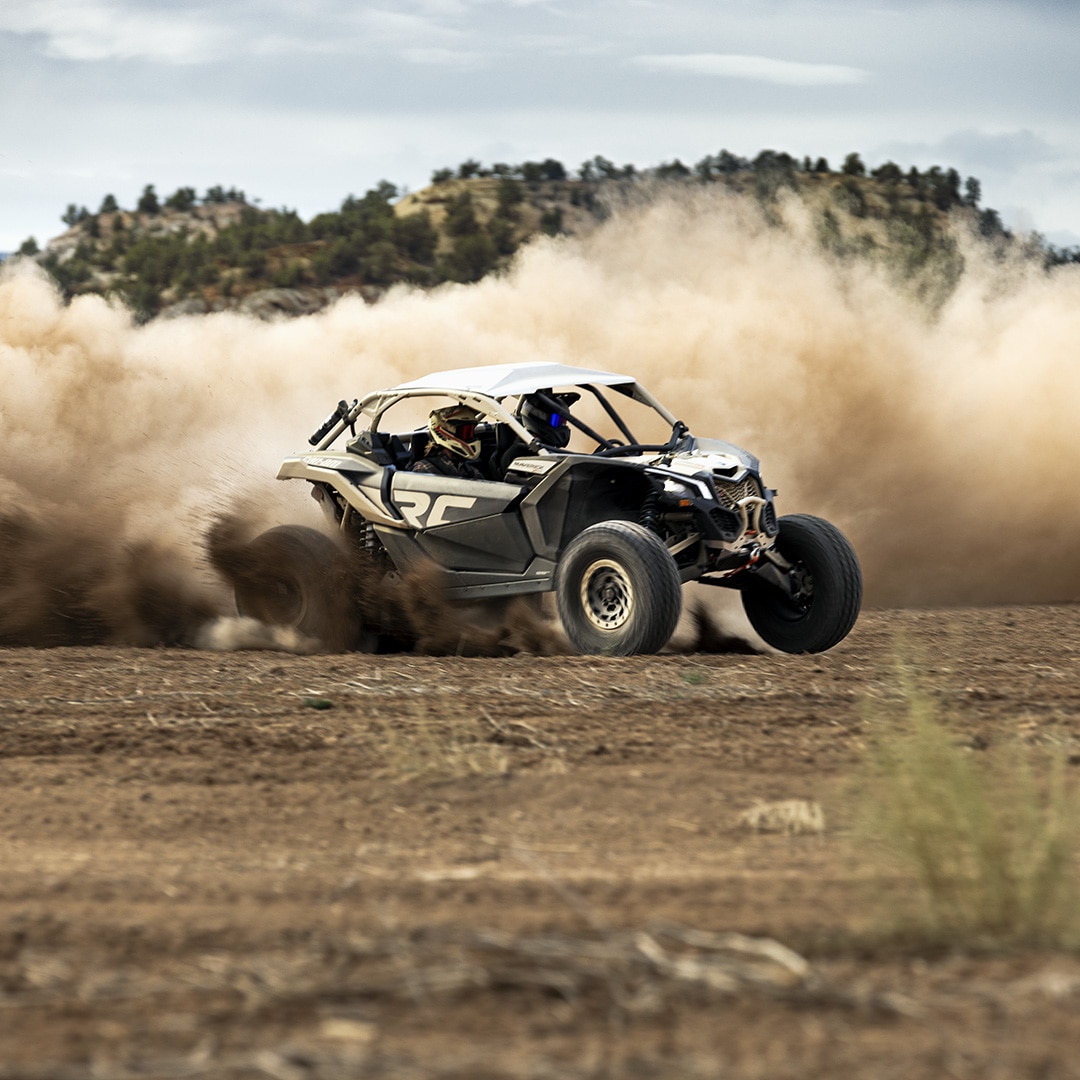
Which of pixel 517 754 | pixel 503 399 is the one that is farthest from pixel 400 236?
pixel 517 754

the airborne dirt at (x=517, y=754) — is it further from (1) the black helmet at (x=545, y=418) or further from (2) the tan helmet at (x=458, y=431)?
(1) the black helmet at (x=545, y=418)

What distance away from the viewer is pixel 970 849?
154 inches

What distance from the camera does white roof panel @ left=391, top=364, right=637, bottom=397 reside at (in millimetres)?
9719

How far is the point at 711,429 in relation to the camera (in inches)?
653

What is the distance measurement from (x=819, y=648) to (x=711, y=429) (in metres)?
7.10

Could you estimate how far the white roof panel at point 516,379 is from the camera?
9.72 metres

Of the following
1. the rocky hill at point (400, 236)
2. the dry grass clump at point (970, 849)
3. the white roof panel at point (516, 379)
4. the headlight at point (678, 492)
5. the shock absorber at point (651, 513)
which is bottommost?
the dry grass clump at point (970, 849)

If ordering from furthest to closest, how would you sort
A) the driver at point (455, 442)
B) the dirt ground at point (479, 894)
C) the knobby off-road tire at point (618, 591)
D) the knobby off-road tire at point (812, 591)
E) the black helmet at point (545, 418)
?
the driver at point (455, 442) < the black helmet at point (545, 418) < the knobby off-road tire at point (812, 591) < the knobby off-road tire at point (618, 591) < the dirt ground at point (479, 894)

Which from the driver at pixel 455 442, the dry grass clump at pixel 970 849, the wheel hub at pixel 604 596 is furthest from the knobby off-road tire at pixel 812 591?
the dry grass clump at pixel 970 849

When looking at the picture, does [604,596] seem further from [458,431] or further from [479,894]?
[479,894]

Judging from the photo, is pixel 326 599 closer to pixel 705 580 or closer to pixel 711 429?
pixel 705 580

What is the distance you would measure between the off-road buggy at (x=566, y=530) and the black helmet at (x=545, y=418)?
0.03 m

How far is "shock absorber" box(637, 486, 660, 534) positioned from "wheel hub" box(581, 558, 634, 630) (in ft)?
1.74

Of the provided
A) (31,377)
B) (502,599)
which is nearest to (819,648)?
(502,599)
